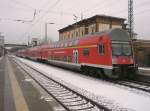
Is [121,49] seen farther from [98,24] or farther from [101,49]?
[98,24]

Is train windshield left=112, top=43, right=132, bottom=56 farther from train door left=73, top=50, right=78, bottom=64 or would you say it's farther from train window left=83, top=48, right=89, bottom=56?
train door left=73, top=50, right=78, bottom=64

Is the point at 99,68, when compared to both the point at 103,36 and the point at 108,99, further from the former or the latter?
the point at 108,99

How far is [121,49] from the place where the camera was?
59.9 feet

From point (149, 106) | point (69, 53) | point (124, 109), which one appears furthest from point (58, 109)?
point (69, 53)

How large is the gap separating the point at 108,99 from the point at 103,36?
7871 millimetres

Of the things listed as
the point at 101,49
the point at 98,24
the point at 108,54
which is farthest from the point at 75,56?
the point at 98,24

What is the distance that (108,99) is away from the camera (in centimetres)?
1109

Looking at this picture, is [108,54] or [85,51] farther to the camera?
[85,51]

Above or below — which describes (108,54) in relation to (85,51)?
below

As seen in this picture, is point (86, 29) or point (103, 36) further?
point (86, 29)

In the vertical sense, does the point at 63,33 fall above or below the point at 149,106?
above

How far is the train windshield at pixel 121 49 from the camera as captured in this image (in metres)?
17.8

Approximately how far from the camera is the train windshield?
58.5 ft

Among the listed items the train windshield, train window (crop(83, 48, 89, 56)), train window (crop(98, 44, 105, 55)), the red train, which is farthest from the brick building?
the train windshield
